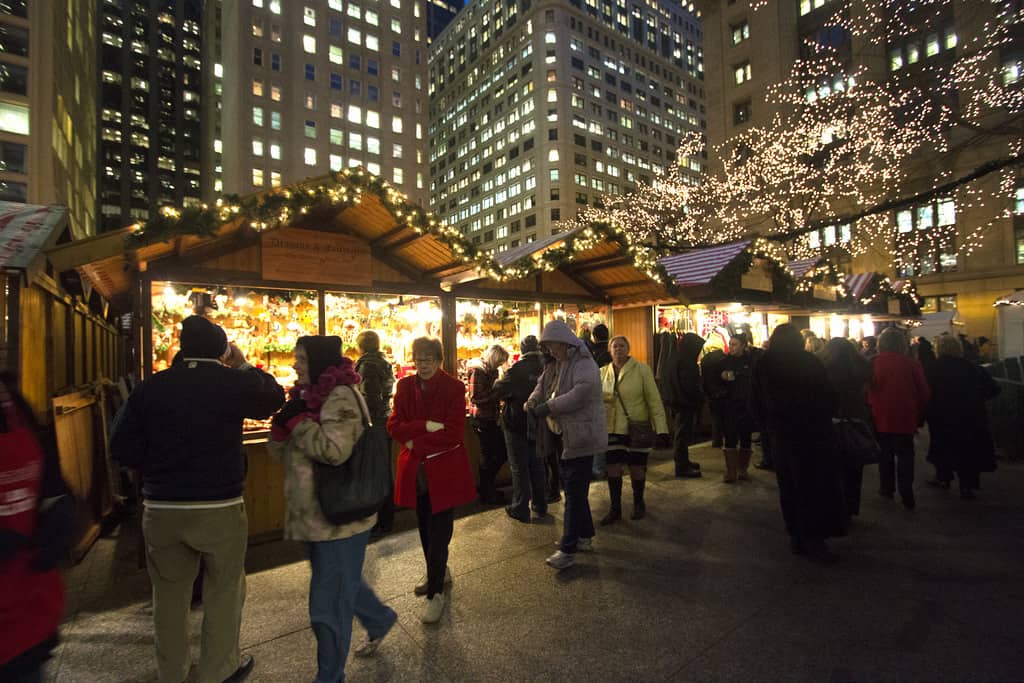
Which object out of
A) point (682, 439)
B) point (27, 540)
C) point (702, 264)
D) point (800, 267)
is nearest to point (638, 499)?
point (682, 439)

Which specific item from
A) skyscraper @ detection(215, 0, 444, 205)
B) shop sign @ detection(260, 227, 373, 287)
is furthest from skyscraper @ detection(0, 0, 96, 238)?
shop sign @ detection(260, 227, 373, 287)

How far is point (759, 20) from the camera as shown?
102 ft

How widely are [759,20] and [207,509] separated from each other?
38623 millimetres

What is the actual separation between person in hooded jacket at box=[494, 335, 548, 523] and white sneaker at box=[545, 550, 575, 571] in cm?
112

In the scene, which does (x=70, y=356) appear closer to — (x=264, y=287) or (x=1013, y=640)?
(x=264, y=287)

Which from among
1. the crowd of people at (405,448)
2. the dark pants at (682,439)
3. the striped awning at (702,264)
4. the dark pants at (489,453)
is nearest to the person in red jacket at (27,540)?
the crowd of people at (405,448)

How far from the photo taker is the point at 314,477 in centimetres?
258

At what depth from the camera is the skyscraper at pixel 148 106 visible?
264 ft

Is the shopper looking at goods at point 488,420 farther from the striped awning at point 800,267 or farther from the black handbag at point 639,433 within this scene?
the striped awning at point 800,267

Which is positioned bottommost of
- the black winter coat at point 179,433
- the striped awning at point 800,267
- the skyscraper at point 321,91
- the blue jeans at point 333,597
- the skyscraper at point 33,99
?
the blue jeans at point 333,597

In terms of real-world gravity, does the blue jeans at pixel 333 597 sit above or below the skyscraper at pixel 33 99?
below

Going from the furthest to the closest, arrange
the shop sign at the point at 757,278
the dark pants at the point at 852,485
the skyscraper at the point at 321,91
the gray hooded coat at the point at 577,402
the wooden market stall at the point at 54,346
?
the skyscraper at the point at 321,91 < the shop sign at the point at 757,278 < the dark pants at the point at 852,485 < the gray hooded coat at the point at 577,402 < the wooden market stall at the point at 54,346

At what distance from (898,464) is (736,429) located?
1664 millimetres

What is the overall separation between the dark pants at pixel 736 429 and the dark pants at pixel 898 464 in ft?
4.52
